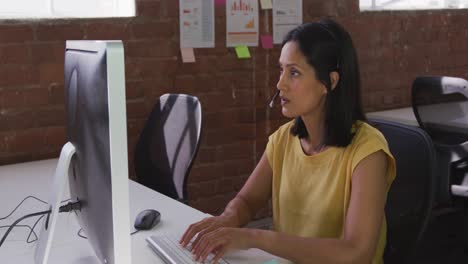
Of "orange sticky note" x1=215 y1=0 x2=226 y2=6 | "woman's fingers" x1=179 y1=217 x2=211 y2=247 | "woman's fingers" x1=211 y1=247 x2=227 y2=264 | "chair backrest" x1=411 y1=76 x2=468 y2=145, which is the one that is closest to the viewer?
"woman's fingers" x1=211 y1=247 x2=227 y2=264

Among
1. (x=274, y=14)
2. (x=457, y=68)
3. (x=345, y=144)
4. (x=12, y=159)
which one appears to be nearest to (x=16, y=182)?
(x=12, y=159)

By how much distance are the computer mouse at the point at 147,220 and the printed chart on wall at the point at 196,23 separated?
141cm

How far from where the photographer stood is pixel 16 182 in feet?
7.09

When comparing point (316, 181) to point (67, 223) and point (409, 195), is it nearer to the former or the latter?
point (409, 195)

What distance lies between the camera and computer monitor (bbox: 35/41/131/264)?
91cm

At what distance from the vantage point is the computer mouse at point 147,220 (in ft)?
5.10

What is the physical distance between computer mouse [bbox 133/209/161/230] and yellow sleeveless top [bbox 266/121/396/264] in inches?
13.4

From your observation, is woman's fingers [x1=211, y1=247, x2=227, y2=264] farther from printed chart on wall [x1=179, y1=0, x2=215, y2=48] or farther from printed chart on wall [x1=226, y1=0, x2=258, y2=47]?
printed chart on wall [x1=226, y1=0, x2=258, y2=47]

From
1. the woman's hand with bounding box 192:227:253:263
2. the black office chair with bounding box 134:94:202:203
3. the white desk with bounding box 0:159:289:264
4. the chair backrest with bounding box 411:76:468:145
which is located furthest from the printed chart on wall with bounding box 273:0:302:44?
the woman's hand with bounding box 192:227:253:263

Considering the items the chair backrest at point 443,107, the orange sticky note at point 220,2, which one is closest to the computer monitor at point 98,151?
the orange sticky note at point 220,2

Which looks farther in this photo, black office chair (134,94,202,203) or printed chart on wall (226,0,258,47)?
printed chart on wall (226,0,258,47)

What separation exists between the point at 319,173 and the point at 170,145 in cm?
99

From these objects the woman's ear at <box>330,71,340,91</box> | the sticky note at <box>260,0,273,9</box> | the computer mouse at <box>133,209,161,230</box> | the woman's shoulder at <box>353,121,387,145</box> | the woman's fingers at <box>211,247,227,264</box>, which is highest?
the sticky note at <box>260,0,273,9</box>

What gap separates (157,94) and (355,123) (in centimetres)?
150
